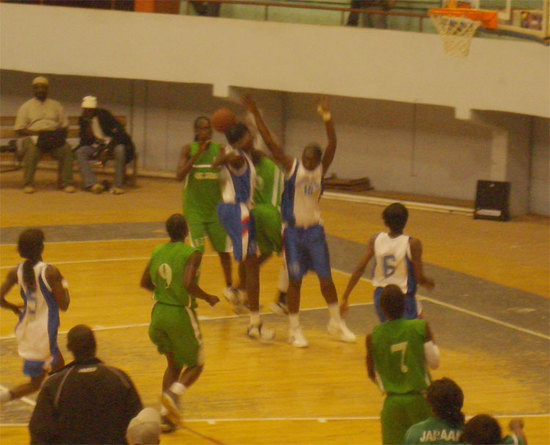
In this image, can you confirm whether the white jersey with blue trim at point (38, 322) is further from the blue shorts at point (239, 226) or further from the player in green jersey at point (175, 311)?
the blue shorts at point (239, 226)

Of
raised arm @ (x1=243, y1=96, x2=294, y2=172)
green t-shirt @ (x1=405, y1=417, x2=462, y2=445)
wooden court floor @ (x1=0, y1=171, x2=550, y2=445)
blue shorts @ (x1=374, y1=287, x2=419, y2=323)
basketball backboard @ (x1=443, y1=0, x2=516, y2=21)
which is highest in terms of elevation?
basketball backboard @ (x1=443, y1=0, x2=516, y2=21)

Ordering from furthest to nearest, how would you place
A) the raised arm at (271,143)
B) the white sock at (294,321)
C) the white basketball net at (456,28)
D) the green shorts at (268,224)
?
the white basketball net at (456,28)
the green shorts at (268,224)
the white sock at (294,321)
the raised arm at (271,143)

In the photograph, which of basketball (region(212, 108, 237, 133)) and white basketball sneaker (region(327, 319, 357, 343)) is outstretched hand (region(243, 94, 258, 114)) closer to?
basketball (region(212, 108, 237, 133))

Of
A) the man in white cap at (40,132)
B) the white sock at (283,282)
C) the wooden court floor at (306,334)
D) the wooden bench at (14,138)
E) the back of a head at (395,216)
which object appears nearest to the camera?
the back of a head at (395,216)

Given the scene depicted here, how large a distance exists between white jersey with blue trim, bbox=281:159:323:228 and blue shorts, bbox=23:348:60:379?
262cm

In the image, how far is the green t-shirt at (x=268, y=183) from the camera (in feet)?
30.2

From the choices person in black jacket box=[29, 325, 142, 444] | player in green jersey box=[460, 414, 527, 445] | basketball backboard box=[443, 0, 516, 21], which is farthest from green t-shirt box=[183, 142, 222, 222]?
player in green jersey box=[460, 414, 527, 445]

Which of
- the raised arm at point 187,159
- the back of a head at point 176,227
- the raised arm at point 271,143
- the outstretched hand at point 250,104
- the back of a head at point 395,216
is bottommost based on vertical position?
the back of a head at point 176,227

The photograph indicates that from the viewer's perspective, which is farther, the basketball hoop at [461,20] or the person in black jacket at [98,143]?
the person in black jacket at [98,143]

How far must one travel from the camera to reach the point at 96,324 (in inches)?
375

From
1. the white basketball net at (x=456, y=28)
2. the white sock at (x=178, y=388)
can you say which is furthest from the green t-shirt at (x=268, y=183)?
the white basketball net at (x=456, y=28)

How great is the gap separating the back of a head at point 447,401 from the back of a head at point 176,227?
105 inches

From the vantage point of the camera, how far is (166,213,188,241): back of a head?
22.8 feet

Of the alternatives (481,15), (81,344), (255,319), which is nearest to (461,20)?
(481,15)
